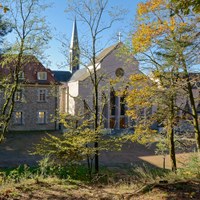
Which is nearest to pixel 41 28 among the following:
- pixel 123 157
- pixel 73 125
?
pixel 73 125

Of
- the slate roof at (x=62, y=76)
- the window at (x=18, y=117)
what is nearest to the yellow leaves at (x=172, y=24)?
the window at (x=18, y=117)

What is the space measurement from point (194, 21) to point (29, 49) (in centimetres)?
661

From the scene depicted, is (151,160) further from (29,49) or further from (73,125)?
(29,49)

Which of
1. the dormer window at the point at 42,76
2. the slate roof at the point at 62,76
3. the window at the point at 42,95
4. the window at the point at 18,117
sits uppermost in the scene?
the slate roof at the point at 62,76

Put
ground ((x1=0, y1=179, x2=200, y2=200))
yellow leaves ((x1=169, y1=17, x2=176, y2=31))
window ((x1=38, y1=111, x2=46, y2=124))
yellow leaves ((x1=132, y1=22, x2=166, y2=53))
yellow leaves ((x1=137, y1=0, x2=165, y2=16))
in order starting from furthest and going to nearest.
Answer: window ((x1=38, y1=111, x2=46, y2=124)) < yellow leaves ((x1=137, y1=0, x2=165, y2=16)) < yellow leaves ((x1=132, y1=22, x2=166, y2=53)) < yellow leaves ((x1=169, y1=17, x2=176, y2=31)) < ground ((x1=0, y1=179, x2=200, y2=200))

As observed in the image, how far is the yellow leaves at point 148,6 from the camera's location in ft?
37.0

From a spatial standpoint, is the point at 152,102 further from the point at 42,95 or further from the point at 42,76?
the point at 42,76

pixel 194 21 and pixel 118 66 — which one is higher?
pixel 118 66

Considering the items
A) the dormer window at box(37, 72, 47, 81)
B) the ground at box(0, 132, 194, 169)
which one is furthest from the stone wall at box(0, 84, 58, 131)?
the ground at box(0, 132, 194, 169)

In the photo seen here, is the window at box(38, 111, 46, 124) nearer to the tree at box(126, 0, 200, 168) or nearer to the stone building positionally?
the stone building

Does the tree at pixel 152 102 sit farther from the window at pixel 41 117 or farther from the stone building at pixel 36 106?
the window at pixel 41 117

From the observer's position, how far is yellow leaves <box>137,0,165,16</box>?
1127cm

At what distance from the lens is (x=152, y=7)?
37.6 ft

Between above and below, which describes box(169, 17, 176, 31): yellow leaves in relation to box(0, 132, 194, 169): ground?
above
